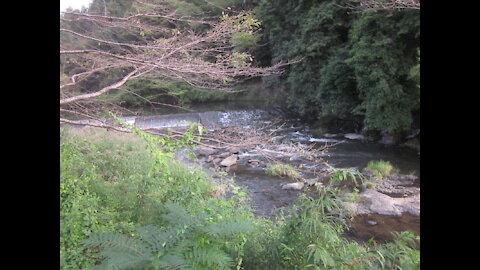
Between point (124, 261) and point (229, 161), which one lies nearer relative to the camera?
point (124, 261)

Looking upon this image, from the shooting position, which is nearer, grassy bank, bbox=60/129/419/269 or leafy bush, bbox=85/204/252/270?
leafy bush, bbox=85/204/252/270

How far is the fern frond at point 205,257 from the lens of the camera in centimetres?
217

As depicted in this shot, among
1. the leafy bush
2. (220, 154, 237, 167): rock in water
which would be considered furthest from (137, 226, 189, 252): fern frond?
(220, 154, 237, 167): rock in water

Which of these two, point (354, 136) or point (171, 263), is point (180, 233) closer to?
point (171, 263)

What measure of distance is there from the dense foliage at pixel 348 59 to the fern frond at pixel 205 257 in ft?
34.6

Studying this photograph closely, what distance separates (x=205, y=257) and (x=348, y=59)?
11838 millimetres

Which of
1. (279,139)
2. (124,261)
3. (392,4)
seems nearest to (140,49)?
(124,261)

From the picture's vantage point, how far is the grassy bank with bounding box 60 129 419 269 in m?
2.25

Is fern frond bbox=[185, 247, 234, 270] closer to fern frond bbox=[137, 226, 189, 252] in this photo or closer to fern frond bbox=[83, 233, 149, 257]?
fern frond bbox=[137, 226, 189, 252]

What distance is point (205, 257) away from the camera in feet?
7.22

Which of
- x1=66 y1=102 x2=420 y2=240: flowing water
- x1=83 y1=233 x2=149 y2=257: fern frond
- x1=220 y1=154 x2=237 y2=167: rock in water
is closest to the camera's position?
x1=83 y1=233 x2=149 y2=257: fern frond

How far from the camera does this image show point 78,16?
3.34m

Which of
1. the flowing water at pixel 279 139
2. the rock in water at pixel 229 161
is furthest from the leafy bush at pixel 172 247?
the rock in water at pixel 229 161
